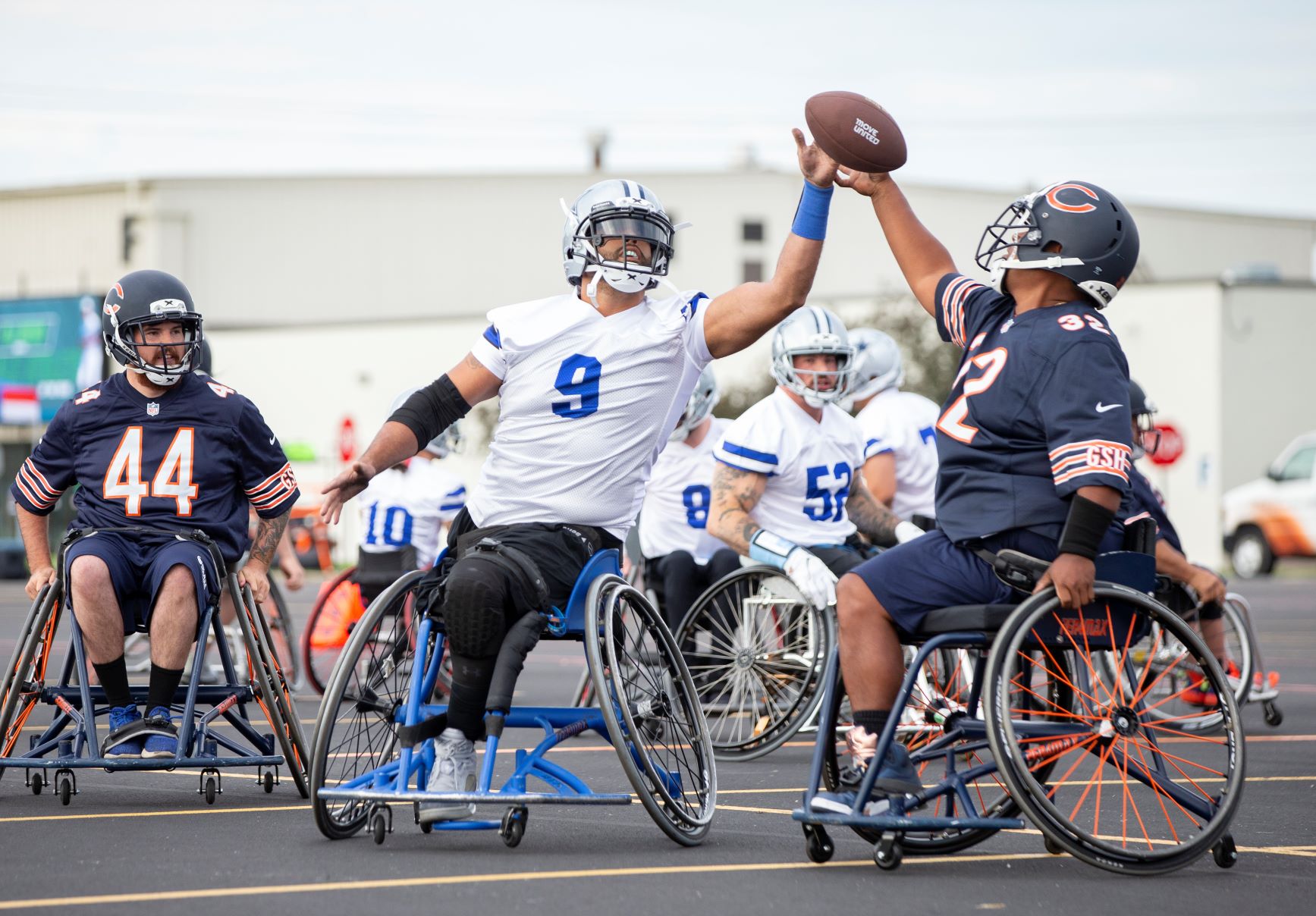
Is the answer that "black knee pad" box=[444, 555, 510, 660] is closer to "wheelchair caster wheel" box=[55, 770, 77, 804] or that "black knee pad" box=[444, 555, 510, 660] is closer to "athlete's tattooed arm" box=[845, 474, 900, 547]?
"wheelchair caster wheel" box=[55, 770, 77, 804]

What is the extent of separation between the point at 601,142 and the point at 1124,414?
55603mm

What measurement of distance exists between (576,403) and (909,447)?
5.01 metres

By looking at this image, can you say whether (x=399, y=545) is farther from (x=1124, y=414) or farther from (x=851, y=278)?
(x=851, y=278)

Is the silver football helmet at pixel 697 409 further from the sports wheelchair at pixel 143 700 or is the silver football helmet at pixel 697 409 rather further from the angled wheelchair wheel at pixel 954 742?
the angled wheelchair wheel at pixel 954 742

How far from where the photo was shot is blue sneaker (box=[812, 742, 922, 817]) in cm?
557

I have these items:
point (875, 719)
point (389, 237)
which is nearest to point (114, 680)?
point (875, 719)

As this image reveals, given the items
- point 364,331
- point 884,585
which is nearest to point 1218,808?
point 884,585

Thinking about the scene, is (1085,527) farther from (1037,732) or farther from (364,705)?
(364,705)

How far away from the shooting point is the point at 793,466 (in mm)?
9789

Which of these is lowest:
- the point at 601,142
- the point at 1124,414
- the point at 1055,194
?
the point at 1124,414

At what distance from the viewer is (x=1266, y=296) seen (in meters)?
38.9

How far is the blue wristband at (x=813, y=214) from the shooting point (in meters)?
6.27

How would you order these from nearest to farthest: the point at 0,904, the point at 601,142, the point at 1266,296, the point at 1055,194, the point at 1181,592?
1. the point at 0,904
2. the point at 1055,194
3. the point at 1181,592
4. the point at 1266,296
5. the point at 601,142

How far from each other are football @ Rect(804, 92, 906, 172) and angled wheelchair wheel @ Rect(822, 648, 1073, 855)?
1568 millimetres
